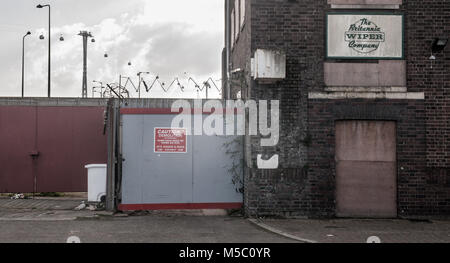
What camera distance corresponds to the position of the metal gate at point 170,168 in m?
12.7

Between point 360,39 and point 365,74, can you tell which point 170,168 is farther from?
point 360,39

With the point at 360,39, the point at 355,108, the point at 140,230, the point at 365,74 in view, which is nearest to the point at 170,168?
the point at 140,230

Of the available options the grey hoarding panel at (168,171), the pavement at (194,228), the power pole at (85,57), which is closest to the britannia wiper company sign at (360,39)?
the grey hoarding panel at (168,171)

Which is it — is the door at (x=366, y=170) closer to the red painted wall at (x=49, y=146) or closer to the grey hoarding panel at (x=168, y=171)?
the grey hoarding panel at (x=168, y=171)

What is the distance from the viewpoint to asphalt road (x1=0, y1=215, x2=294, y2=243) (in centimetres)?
957

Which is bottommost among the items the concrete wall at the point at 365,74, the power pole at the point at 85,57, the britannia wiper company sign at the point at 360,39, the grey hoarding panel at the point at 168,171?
the grey hoarding panel at the point at 168,171

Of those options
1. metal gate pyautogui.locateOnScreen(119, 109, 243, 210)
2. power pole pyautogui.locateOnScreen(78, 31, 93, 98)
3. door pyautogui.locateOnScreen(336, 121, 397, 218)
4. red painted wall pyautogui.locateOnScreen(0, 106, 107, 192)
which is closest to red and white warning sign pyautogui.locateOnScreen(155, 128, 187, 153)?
metal gate pyautogui.locateOnScreen(119, 109, 243, 210)

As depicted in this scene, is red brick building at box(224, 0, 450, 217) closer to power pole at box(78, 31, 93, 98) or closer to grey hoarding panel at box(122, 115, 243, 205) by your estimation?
grey hoarding panel at box(122, 115, 243, 205)

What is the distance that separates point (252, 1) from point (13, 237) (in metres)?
7.03

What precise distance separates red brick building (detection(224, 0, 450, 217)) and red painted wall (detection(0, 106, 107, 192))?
6.68 metres

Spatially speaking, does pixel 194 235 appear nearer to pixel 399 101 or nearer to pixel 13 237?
pixel 13 237

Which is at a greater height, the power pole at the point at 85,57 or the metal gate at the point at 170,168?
the power pole at the point at 85,57

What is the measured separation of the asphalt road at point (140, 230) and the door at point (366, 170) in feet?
8.13

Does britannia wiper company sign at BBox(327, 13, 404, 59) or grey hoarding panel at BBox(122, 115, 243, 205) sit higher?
britannia wiper company sign at BBox(327, 13, 404, 59)
